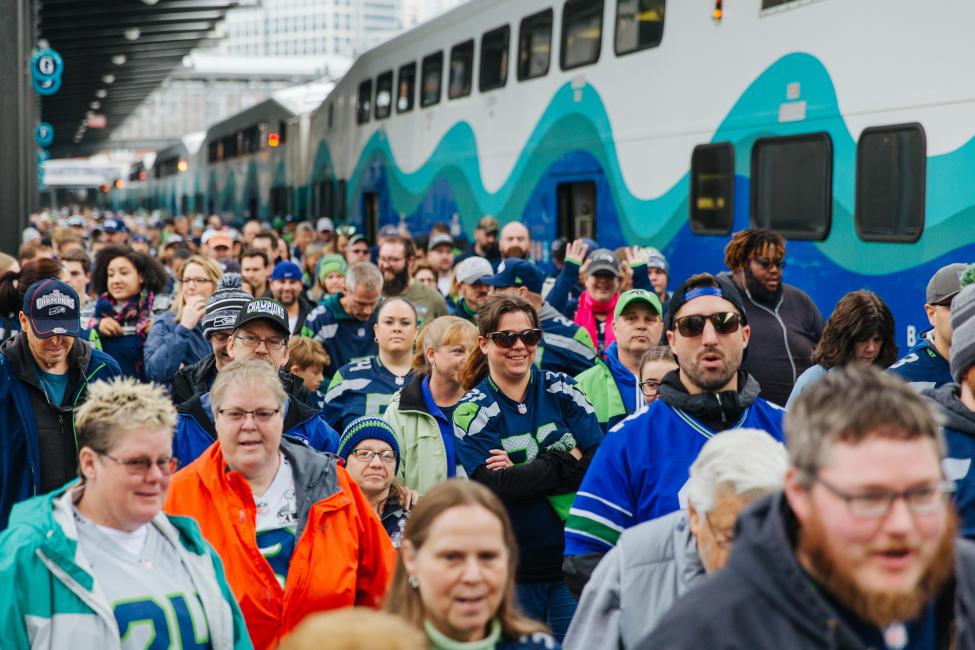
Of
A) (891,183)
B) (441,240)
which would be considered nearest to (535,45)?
(441,240)

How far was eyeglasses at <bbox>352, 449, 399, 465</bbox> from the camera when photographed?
5.47 m

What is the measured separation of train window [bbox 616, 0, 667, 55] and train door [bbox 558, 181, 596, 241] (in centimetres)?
155

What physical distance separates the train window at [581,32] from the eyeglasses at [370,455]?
905cm

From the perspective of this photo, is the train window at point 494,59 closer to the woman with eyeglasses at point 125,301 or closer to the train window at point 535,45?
the train window at point 535,45

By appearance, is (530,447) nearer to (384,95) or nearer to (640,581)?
(640,581)

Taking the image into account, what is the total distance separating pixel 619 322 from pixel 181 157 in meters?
44.9

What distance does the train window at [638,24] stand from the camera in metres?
12.5

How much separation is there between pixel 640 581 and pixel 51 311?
3507 millimetres

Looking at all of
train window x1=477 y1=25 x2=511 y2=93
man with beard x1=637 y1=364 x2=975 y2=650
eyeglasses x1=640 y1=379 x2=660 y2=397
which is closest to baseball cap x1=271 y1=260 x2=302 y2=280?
Result: eyeglasses x1=640 y1=379 x2=660 y2=397

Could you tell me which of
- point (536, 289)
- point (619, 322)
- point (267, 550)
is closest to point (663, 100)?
point (536, 289)

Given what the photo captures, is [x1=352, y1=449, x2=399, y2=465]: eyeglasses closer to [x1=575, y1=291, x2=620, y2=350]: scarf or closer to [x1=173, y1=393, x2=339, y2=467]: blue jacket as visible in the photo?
[x1=173, y1=393, x2=339, y2=467]: blue jacket

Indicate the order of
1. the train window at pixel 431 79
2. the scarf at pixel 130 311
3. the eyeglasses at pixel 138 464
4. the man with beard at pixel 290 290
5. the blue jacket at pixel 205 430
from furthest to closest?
the train window at pixel 431 79
the man with beard at pixel 290 290
the scarf at pixel 130 311
the blue jacket at pixel 205 430
the eyeglasses at pixel 138 464

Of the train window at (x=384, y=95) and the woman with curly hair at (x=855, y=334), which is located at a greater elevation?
the train window at (x=384, y=95)

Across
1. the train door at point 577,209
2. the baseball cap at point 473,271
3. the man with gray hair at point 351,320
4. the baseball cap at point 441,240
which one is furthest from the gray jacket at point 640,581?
the train door at point 577,209
